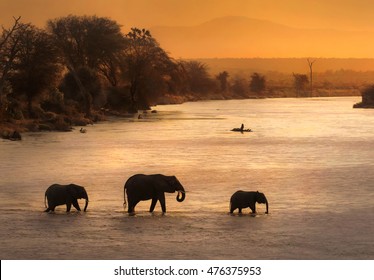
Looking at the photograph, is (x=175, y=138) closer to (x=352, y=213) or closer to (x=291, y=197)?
(x=291, y=197)

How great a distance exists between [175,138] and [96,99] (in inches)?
1425

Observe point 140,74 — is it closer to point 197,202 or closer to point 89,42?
point 89,42

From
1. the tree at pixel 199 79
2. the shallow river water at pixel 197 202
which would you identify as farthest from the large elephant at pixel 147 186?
the tree at pixel 199 79

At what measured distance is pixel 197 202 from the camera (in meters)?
19.3

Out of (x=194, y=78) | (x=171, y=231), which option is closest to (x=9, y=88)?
(x=171, y=231)

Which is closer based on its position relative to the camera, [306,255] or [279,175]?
[306,255]

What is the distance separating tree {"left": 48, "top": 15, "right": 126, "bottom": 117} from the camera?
9319 cm

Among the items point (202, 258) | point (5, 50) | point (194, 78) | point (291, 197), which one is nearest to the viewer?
point (202, 258)

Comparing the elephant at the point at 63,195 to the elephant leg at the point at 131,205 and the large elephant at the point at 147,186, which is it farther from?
the large elephant at the point at 147,186

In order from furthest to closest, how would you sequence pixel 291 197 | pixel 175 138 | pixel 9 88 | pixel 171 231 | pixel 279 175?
pixel 9 88 → pixel 175 138 → pixel 279 175 → pixel 291 197 → pixel 171 231

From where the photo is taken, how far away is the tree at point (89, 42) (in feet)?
306

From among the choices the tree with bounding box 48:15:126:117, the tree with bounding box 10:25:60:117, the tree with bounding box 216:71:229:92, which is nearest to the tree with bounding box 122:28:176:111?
the tree with bounding box 48:15:126:117

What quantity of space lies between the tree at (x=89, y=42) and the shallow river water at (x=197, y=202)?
174ft

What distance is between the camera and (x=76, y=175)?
2609 centimetres
